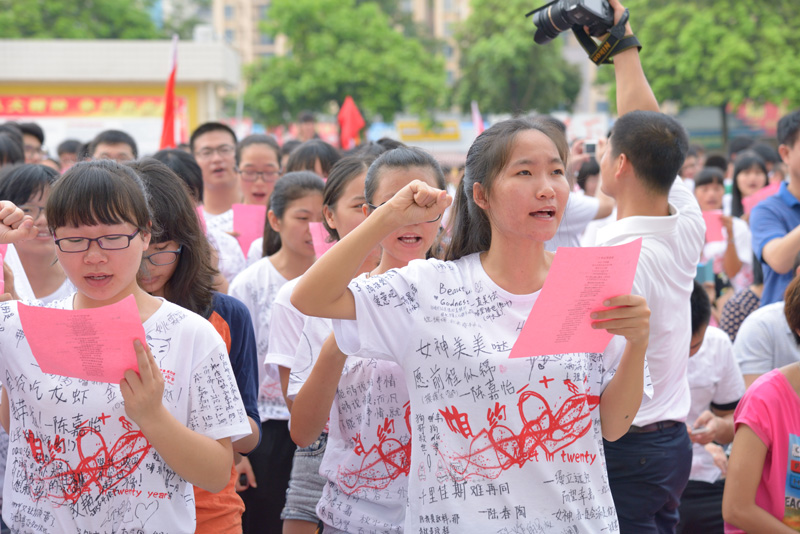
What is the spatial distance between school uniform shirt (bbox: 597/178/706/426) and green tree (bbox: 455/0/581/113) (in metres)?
32.5

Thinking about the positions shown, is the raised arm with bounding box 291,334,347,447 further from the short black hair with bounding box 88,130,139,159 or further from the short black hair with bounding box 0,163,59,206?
the short black hair with bounding box 88,130,139,159

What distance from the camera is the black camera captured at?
10.7 feet

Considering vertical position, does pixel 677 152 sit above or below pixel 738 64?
below

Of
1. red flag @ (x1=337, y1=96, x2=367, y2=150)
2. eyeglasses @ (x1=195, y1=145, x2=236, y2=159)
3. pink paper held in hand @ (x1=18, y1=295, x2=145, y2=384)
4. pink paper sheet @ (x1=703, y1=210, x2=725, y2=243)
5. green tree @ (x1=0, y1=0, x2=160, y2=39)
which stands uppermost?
green tree @ (x1=0, y1=0, x2=160, y2=39)

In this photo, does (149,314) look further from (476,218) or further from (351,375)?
Result: (476,218)

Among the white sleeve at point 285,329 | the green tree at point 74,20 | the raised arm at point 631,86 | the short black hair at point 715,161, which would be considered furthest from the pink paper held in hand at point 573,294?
the green tree at point 74,20

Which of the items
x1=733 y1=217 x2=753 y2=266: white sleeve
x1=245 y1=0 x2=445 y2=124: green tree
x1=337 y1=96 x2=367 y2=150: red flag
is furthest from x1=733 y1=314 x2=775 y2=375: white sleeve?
x1=245 y1=0 x2=445 y2=124: green tree

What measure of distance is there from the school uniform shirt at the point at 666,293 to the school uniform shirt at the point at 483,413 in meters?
0.92

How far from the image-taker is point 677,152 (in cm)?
302

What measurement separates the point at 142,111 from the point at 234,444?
17.4m

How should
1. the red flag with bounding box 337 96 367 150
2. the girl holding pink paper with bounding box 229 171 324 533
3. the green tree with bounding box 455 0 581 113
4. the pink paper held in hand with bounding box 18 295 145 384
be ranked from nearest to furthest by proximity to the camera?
the pink paper held in hand with bounding box 18 295 145 384, the girl holding pink paper with bounding box 229 171 324 533, the red flag with bounding box 337 96 367 150, the green tree with bounding box 455 0 581 113

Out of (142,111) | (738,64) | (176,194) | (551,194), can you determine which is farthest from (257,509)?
(738,64)

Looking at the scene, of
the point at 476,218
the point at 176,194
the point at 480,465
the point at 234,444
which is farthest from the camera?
the point at 176,194

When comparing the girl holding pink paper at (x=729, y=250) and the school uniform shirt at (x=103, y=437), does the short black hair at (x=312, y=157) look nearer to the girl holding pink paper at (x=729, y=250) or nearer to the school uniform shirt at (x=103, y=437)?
the girl holding pink paper at (x=729, y=250)
